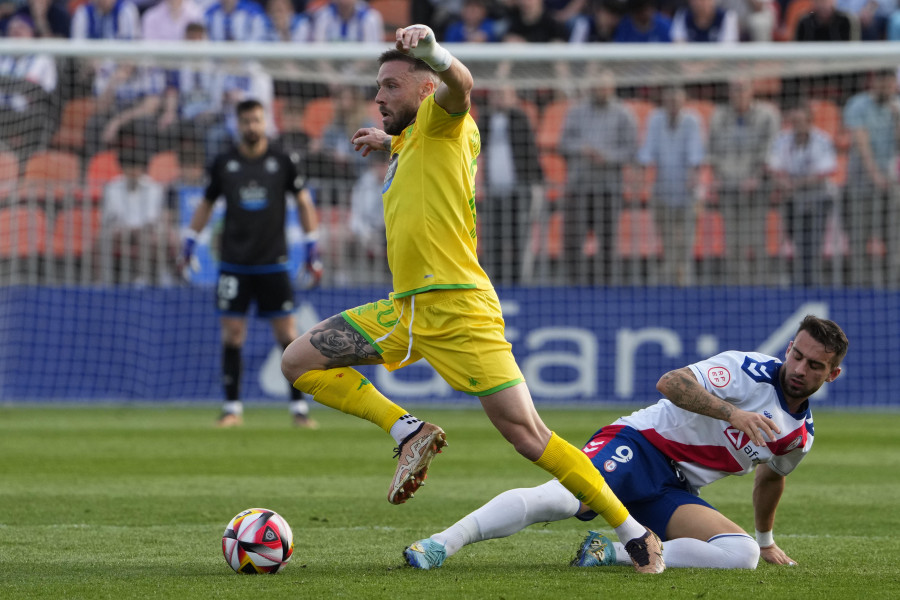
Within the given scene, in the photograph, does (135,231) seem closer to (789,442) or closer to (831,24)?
(831,24)

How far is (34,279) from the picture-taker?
47.4 ft

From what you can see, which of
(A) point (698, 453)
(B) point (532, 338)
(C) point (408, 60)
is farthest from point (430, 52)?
(B) point (532, 338)

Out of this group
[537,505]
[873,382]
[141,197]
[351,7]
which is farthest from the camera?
[351,7]

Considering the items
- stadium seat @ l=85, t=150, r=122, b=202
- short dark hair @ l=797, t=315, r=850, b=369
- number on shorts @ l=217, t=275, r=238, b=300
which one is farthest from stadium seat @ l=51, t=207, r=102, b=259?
short dark hair @ l=797, t=315, r=850, b=369

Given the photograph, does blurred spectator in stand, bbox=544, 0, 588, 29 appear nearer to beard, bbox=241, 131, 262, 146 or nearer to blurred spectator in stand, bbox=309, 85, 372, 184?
blurred spectator in stand, bbox=309, 85, 372, 184

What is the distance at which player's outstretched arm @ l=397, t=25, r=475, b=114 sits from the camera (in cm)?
466

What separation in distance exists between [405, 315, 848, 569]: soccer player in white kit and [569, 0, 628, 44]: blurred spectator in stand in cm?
1211

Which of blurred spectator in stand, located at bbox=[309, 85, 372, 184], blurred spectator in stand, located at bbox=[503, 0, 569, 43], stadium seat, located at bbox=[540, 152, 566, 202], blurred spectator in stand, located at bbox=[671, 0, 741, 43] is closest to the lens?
blurred spectator in stand, located at bbox=[309, 85, 372, 184]

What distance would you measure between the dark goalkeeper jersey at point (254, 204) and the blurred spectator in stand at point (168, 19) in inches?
256

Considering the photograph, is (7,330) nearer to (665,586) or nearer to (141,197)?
(141,197)

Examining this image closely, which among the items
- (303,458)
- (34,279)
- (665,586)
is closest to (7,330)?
(34,279)

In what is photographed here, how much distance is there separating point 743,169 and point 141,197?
23.3ft

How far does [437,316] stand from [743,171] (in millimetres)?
10863

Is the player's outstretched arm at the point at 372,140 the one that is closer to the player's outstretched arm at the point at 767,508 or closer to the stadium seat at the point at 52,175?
the player's outstretched arm at the point at 767,508
